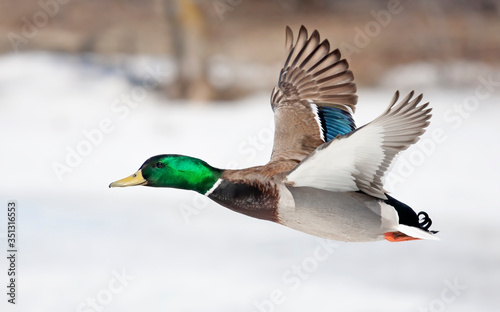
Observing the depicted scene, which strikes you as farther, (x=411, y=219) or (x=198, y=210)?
(x=198, y=210)

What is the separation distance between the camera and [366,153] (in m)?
1.62

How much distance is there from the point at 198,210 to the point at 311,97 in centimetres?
212

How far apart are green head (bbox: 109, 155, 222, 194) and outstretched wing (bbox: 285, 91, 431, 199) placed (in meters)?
0.20

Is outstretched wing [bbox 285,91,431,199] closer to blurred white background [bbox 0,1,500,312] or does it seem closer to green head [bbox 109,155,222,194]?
Result: green head [bbox 109,155,222,194]

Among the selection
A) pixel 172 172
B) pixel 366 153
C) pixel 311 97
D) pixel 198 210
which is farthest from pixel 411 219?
pixel 198 210

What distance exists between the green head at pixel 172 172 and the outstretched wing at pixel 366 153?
0.20 metres

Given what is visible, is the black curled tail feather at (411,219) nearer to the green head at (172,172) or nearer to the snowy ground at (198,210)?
the green head at (172,172)

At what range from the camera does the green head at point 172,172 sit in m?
1.70

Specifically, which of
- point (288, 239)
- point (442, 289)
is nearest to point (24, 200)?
point (288, 239)

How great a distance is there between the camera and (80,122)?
20.6ft

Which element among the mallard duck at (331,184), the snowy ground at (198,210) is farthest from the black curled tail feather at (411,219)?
the snowy ground at (198,210)

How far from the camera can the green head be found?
67.0 inches

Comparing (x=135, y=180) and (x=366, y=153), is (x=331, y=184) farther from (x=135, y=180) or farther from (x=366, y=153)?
(x=135, y=180)

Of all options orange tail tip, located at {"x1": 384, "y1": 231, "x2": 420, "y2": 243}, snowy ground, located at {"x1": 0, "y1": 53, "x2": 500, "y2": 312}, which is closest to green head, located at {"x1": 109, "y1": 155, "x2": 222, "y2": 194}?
orange tail tip, located at {"x1": 384, "y1": 231, "x2": 420, "y2": 243}
